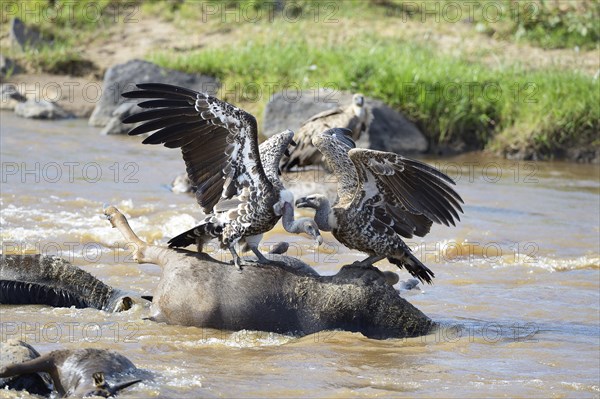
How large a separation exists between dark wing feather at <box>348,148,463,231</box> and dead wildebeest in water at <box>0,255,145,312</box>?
5.72 feet

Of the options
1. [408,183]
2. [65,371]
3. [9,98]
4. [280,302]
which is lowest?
[65,371]

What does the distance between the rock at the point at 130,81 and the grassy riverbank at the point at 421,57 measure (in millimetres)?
267

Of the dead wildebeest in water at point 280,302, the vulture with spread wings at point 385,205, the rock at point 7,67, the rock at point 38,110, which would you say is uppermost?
the rock at point 7,67

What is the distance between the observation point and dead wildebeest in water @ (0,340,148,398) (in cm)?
516

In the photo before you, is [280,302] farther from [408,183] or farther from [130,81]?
[130,81]

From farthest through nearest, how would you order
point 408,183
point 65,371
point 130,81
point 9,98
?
1. point 9,98
2. point 130,81
3. point 408,183
4. point 65,371

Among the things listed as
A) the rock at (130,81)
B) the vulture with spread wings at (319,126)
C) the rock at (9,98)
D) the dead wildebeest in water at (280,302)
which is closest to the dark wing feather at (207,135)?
the dead wildebeest in water at (280,302)

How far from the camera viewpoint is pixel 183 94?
278 inches

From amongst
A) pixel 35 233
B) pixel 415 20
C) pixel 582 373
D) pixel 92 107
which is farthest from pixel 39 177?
pixel 415 20

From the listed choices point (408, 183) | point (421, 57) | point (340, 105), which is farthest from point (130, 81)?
point (408, 183)

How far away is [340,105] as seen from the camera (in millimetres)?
13695

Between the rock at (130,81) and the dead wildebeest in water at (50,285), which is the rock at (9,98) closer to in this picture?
the rock at (130,81)

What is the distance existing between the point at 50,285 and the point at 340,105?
7333 millimetres

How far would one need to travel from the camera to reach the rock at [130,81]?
601 inches
